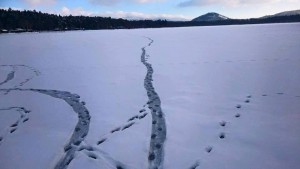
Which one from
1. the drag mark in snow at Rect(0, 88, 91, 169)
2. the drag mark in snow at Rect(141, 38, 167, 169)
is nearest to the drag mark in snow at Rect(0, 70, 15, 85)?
the drag mark in snow at Rect(0, 88, 91, 169)

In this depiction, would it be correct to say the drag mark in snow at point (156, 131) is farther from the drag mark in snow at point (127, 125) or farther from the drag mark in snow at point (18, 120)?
the drag mark in snow at point (18, 120)

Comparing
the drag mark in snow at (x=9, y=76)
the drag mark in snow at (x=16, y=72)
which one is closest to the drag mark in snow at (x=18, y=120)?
the drag mark in snow at (x=16, y=72)

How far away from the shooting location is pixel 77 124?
210 inches

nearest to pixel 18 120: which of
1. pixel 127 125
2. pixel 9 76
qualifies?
pixel 127 125

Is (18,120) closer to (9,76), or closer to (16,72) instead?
(9,76)

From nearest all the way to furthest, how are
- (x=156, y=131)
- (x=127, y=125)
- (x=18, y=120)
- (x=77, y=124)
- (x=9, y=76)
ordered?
(x=156, y=131), (x=127, y=125), (x=77, y=124), (x=18, y=120), (x=9, y=76)

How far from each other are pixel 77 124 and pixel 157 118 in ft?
4.88

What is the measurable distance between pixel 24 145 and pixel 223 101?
3.89m

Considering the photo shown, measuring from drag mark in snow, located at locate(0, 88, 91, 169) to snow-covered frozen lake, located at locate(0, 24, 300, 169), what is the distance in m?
0.02

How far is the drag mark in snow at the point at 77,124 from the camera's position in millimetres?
4043

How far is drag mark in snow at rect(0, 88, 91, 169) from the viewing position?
13.3ft

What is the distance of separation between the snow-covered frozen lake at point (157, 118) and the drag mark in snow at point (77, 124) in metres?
0.02

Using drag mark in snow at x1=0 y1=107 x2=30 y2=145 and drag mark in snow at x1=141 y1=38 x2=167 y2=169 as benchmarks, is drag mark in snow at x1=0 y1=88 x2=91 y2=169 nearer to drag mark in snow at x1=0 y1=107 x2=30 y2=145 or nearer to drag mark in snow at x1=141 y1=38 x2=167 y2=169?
drag mark in snow at x1=0 y1=107 x2=30 y2=145

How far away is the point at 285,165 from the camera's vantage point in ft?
11.6
